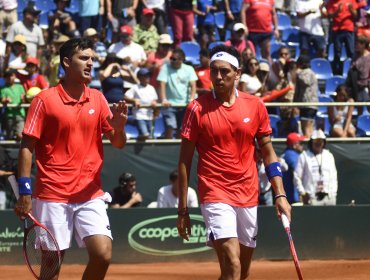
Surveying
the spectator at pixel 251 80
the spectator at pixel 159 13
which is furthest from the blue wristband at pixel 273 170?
the spectator at pixel 159 13

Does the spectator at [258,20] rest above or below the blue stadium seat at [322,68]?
above

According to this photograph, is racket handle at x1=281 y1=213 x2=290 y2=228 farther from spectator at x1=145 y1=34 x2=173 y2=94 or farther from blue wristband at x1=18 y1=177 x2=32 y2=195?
spectator at x1=145 y1=34 x2=173 y2=94

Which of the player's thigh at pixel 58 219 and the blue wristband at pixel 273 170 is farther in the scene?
the blue wristband at pixel 273 170

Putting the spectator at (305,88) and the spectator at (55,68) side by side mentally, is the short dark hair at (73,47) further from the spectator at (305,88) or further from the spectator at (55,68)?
the spectator at (305,88)

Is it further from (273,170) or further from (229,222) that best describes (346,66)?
(229,222)

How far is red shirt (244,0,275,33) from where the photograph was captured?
20.6 m

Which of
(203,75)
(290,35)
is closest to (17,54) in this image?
(203,75)

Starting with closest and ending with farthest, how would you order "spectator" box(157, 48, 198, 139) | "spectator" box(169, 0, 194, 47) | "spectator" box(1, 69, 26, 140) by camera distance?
"spectator" box(1, 69, 26, 140) → "spectator" box(157, 48, 198, 139) → "spectator" box(169, 0, 194, 47)

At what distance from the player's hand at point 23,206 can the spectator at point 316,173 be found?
8.78m

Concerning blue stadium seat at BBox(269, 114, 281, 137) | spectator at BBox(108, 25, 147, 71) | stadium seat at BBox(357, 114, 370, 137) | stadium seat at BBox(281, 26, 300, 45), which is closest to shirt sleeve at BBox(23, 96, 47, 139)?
blue stadium seat at BBox(269, 114, 281, 137)

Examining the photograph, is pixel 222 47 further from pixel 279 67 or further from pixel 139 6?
pixel 139 6

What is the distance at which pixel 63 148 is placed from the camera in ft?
28.3

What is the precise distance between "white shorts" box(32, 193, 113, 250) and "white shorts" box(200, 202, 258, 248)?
2.74ft

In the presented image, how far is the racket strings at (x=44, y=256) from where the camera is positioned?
27.8ft
